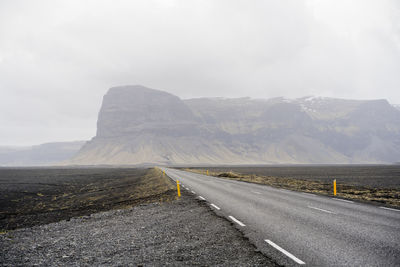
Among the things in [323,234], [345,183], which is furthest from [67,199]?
[345,183]

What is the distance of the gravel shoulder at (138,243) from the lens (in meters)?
5.95

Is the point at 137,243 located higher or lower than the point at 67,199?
higher

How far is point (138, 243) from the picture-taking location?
734 centimetres

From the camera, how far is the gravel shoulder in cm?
595

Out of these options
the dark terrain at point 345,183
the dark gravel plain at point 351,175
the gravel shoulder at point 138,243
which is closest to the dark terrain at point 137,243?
the gravel shoulder at point 138,243

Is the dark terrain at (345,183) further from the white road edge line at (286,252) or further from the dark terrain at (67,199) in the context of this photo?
the dark terrain at (67,199)

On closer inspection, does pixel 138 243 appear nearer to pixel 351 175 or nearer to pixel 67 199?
pixel 67 199

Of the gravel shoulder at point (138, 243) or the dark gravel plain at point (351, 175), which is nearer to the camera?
the gravel shoulder at point (138, 243)

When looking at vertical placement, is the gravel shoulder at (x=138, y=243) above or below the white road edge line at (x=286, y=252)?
below

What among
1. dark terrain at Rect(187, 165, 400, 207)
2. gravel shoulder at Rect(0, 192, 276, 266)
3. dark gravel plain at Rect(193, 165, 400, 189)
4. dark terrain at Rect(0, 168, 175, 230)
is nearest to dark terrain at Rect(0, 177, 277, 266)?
gravel shoulder at Rect(0, 192, 276, 266)

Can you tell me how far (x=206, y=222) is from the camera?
9.28m

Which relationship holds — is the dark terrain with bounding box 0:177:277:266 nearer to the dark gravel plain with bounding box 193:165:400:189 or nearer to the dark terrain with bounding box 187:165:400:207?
the dark terrain with bounding box 187:165:400:207

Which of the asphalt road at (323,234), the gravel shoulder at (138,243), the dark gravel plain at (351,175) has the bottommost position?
the dark gravel plain at (351,175)

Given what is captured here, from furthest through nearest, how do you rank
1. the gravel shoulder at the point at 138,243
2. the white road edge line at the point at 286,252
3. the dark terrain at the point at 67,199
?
the dark terrain at the point at 67,199 < the gravel shoulder at the point at 138,243 < the white road edge line at the point at 286,252
